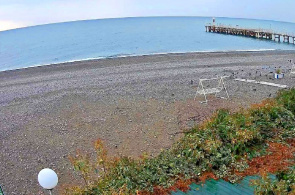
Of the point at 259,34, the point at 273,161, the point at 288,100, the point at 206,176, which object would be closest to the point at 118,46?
the point at 259,34

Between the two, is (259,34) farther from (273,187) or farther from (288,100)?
(273,187)

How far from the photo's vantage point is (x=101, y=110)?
38.0ft

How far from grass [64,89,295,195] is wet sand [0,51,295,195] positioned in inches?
74.4

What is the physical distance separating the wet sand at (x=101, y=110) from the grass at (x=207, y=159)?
1.89 meters

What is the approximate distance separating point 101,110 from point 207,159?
6.69 m

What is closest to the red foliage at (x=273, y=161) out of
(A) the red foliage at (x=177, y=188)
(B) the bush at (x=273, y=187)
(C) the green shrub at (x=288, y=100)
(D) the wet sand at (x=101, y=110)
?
(B) the bush at (x=273, y=187)

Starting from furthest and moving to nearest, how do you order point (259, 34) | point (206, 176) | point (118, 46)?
point (118, 46), point (259, 34), point (206, 176)

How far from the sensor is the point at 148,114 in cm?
1079

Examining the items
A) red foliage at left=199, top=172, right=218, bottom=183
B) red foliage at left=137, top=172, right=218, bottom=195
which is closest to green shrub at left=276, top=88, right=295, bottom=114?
red foliage at left=199, top=172, right=218, bottom=183

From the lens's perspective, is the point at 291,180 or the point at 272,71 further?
the point at 272,71

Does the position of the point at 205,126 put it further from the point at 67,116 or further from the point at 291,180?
the point at 67,116

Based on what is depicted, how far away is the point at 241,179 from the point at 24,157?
19.6 ft

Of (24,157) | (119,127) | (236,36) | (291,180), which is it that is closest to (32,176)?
(24,157)

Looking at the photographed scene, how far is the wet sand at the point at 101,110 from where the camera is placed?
8.16m
